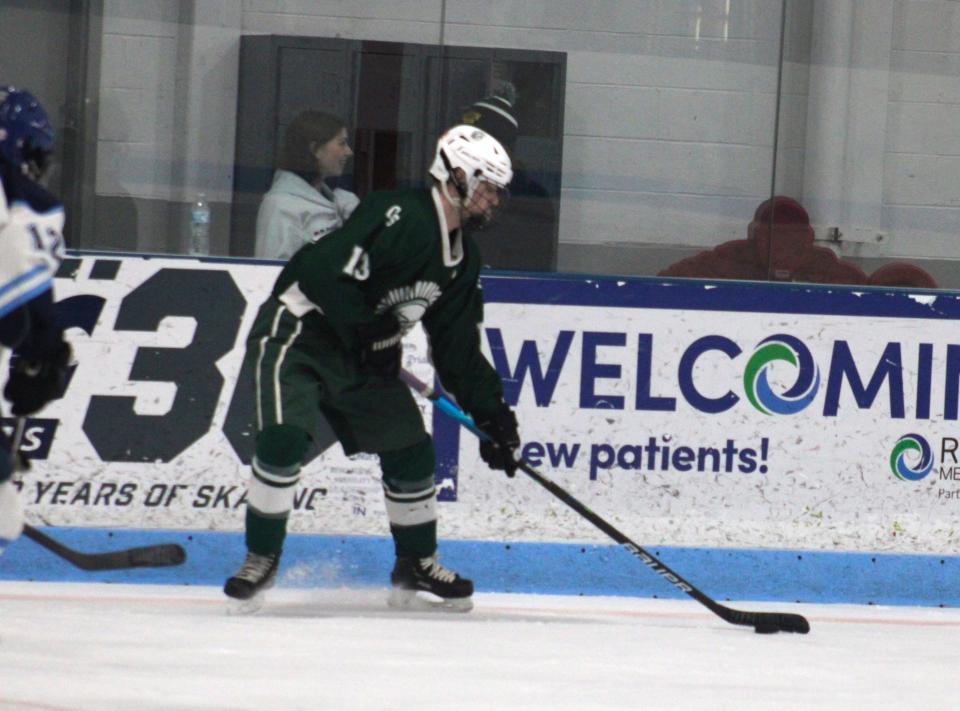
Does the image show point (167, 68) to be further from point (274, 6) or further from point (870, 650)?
point (870, 650)

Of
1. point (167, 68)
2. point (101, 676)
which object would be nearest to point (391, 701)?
point (101, 676)

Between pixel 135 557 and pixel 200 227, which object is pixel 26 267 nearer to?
pixel 135 557

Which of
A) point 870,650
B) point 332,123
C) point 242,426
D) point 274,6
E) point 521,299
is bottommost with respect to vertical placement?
point 870,650

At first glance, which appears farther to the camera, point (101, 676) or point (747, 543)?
point (747, 543)

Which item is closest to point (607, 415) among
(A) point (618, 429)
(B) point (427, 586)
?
(A) point (618, 429)

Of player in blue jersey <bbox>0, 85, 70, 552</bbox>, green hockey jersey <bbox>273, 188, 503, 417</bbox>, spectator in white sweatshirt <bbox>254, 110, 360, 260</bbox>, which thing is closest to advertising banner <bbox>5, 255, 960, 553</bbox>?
spectator in white sweatshirt <bbox>254, 110, 360, 260</bbox>

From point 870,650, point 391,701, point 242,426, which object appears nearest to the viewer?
point 391,701

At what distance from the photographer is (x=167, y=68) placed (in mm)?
4668

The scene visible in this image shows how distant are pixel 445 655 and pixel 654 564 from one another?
74 cm

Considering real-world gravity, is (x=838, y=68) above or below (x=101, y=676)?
above

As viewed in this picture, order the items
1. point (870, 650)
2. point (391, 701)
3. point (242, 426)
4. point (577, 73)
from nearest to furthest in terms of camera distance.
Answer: point (391, 701) < point (870, 650) < point (242, 426) < point (577, 73)

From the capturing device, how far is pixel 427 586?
163 inches

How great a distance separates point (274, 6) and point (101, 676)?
7.21 ft

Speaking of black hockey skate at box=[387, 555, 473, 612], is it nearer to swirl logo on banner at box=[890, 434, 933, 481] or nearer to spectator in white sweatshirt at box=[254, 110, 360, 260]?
spectator in white sweatshirt at box=[254, 110, 360, 260]
